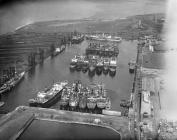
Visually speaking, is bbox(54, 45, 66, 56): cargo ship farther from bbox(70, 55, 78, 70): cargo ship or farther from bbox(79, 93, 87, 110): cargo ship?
bbox(79, 93, 87, 110): cargo ship

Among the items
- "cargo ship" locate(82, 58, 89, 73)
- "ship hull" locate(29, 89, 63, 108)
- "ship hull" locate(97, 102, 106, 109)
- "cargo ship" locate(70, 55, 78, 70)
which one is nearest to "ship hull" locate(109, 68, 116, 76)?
"cargo ship" locate(82, 58, 89, 73)

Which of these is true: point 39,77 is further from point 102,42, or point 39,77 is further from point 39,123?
point 102,42

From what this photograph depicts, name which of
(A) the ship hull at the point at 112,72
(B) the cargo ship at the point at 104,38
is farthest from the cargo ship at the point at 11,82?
(B) the cargo ship at the point at 104,38

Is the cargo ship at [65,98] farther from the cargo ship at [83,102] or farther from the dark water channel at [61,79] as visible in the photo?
the dark water channel at [61,79]

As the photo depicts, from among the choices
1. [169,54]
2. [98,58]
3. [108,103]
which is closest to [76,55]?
[98,58]

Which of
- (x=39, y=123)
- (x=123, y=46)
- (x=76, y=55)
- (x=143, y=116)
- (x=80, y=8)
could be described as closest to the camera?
(x=39, y=123)

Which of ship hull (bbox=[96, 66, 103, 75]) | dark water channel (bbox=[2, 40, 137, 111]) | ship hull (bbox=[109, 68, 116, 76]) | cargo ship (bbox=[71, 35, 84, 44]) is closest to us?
dark water channel (bbox=[2, 40, 137, 111])
